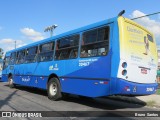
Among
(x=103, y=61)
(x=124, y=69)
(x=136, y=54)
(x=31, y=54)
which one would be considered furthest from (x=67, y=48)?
(x=31, y=54)

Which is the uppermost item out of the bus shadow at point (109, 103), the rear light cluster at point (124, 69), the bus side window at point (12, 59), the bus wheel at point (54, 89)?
the bus side window at point (12, 59)

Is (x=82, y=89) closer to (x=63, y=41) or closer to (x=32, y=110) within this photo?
(x=32, y=110)

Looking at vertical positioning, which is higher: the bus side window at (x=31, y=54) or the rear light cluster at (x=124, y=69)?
the bus side window at (x=31, y=54)

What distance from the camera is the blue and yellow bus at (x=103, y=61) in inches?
364

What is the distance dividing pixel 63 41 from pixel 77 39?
4.25ft

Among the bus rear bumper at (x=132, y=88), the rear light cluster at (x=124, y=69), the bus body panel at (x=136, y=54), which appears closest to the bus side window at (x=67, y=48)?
the bus body panel at (x=136, y=54)

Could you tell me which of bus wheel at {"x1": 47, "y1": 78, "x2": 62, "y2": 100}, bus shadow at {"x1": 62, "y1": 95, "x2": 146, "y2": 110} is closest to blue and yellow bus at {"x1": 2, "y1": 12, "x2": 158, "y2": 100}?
bus wheel at {"x1": 47, "y1": 78, "x2": 62, "y2": 100}

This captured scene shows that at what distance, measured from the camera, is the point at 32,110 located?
383 inches

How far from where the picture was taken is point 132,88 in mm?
9359

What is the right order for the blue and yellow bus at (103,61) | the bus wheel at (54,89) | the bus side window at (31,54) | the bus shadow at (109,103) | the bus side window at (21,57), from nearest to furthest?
the blue and yellow bus at (103,61) < the bus shadow at (109,103) < the bus wheel at (54,89) < the bus side window at (31,54) < the bus side window at (21,57)

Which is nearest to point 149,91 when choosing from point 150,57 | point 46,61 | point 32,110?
point 150,57

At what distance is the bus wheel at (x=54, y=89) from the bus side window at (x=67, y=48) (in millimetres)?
1074

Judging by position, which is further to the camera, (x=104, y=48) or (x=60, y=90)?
(x=60, y=90)

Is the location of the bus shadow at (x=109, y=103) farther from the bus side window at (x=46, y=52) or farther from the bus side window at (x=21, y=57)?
the bus side window at (x=21, y=57)
